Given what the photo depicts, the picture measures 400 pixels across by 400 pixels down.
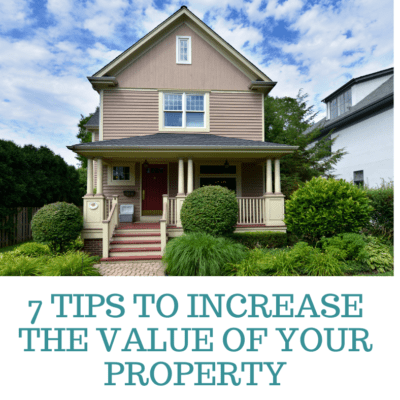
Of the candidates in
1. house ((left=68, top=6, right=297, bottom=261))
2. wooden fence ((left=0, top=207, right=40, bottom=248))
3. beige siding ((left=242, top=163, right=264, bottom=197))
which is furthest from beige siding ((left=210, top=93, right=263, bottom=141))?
wooden fence ((left=0, top=207, right=40, bottom=248))

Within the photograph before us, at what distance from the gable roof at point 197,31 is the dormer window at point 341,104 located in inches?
365

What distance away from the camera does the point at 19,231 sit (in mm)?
10008

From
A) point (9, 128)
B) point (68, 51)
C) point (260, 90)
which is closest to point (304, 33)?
point (260, 90)

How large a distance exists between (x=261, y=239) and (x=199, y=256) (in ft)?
11.5

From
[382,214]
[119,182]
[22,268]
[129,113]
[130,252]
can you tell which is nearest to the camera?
[22,268]

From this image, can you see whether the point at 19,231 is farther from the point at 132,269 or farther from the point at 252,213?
the point at 252,213

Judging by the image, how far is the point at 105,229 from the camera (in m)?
7.25

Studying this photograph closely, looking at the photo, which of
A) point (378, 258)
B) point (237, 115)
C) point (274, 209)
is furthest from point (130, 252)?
point (237, 115)

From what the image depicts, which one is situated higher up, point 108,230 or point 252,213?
point 252,213

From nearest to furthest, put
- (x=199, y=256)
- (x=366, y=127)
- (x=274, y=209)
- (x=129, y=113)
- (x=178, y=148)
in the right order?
(x=199, y=256) < (x=178, y=148) < (x=274, y=209) < (x=129, y=113) < (x=366, y=127)

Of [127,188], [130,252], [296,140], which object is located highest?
[296,140]

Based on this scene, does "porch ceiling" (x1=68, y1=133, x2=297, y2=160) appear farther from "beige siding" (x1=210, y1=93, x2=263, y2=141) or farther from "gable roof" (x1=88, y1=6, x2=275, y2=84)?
"gable roof" (x1=88, y1=6, x2=275, y2=84)

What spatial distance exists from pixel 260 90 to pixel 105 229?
309 inches

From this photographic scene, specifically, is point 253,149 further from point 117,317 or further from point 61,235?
point 117,317
